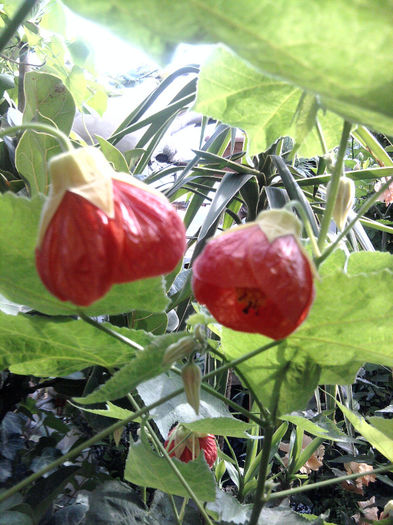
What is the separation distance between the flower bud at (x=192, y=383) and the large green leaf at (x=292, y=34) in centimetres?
16

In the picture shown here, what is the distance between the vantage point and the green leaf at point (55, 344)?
0.30 m

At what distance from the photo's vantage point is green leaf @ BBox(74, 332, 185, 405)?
0.24 m

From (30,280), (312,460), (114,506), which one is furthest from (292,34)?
(312,460)

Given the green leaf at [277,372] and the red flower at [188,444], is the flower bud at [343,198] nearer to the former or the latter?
the green leaf at [277,372]

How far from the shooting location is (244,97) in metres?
0.35

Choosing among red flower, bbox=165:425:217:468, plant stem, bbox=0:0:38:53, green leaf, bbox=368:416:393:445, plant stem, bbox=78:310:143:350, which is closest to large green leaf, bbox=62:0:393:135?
plant stem, bbox=0:0:38:53

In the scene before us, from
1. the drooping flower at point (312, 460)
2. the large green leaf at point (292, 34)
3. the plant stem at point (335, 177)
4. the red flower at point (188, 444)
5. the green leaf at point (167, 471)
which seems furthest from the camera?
the drooping flower at point (312, 460)

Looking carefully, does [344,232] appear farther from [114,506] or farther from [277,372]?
[114,506]

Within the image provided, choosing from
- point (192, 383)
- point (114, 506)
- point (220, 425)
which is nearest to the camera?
point (192, 383)

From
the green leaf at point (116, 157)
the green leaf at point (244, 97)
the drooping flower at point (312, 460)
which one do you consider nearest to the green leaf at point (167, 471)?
the green leaf at point (244, 97)

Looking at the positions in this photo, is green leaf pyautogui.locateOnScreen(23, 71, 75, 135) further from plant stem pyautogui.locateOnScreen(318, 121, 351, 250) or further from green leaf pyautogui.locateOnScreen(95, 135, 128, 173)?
plant stem pyautogui.locateOnScreen(318, 121, 351, 250)

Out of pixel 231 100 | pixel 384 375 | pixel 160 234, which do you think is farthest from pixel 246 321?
pixel 384 375

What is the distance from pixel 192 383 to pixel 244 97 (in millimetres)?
197

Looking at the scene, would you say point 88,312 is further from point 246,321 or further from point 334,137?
point 334,137
